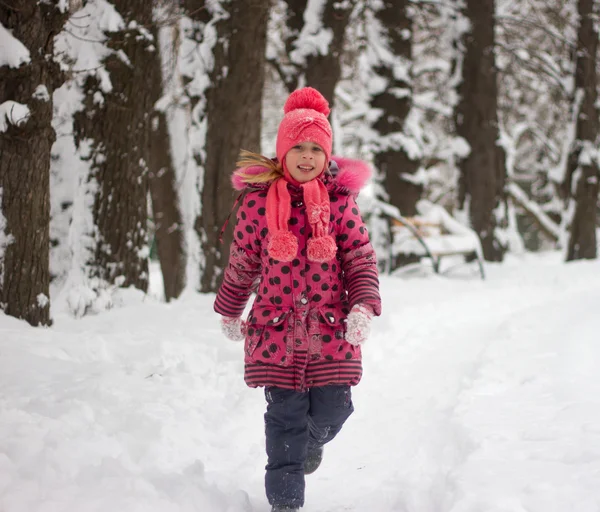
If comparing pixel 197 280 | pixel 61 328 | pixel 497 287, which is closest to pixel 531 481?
pixel 61 328

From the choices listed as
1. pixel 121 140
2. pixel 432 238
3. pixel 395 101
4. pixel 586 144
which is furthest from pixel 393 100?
pixel 121 140

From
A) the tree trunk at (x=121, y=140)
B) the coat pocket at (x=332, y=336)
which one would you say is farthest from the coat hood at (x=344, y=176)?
the tree trunk at (x=121, y=140)

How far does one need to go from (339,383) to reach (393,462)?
0.90m

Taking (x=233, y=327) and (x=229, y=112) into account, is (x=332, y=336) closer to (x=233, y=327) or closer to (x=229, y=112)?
(x=233, y=327)

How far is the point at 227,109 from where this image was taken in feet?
23.7

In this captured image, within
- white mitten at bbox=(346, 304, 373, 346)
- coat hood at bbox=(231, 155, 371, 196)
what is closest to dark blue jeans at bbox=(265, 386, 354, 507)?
white mitten at bbox=(346, 304, 373, 346)

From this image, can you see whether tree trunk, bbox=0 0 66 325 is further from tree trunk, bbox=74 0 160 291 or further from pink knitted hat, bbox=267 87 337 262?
pink knitted hat, bbox=267 87 337 262

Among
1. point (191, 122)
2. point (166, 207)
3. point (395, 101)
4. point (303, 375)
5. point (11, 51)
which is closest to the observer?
point (303, 375)

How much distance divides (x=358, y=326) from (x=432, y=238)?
7.99 metres

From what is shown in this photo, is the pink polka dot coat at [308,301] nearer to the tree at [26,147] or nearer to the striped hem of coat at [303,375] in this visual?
the striped hem of coat at [303,375]

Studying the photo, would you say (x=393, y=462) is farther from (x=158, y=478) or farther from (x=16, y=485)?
(x=16, y=485)

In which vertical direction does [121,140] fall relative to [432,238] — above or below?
above

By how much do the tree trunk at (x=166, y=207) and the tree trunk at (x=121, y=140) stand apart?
3112 mm

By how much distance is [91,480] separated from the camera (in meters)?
2.76
